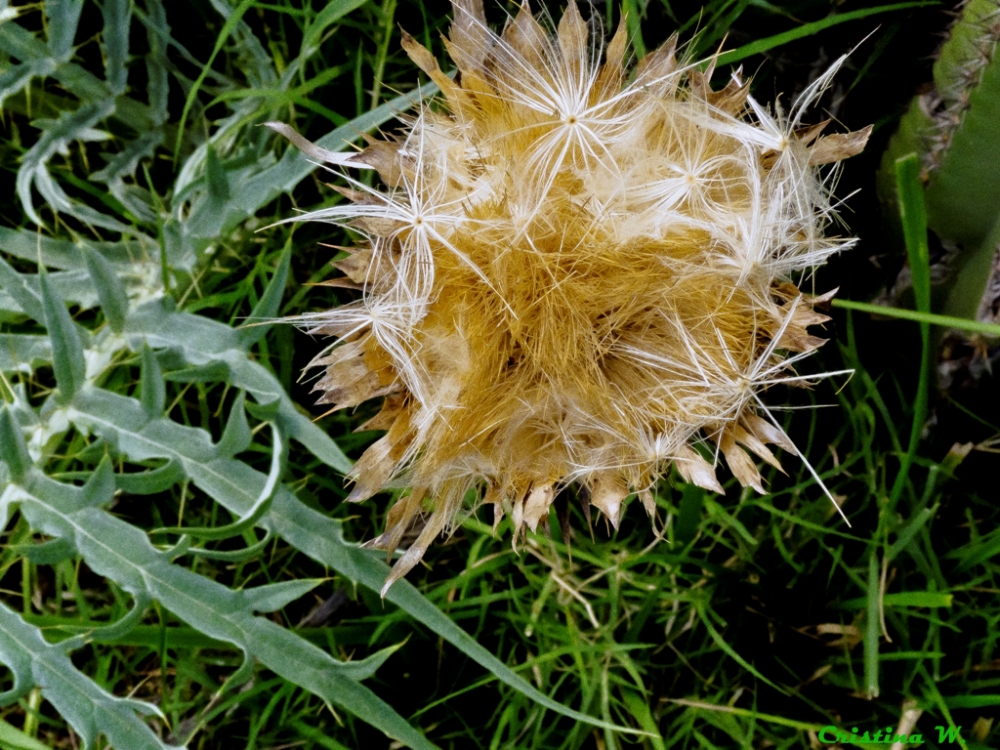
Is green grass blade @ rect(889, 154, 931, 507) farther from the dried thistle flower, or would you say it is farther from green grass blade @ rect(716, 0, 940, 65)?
green grass blade @ rect(716, 0, 940, 65)

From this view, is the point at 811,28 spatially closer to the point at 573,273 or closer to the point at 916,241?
the point at 916,241

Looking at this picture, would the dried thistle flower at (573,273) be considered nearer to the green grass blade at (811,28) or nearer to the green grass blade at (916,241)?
the green grass blade at (916,241)

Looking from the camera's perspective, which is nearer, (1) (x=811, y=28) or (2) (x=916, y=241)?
(2) (x=916, y=241)

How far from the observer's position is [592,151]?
2.47ft

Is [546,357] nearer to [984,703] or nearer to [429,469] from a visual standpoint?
[429,469]

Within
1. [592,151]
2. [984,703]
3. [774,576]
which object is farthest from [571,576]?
[592,151]

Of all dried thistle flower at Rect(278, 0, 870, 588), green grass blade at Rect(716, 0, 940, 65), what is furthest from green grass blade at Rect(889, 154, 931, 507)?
green grass blade at Rect(716, 0, 940, 65)

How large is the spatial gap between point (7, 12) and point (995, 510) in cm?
134

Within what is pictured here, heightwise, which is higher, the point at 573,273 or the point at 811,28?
the point at 811,28

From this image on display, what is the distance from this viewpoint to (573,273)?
0.75 metres

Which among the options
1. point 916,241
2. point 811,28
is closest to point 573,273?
point 916,241

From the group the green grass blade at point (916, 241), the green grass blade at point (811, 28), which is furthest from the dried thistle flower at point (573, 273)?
the green grass blade at point (811, 28)

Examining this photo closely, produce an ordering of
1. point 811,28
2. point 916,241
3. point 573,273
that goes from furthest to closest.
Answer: point 811,28 < point 916,241 < point 573,273

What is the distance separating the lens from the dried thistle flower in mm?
753
